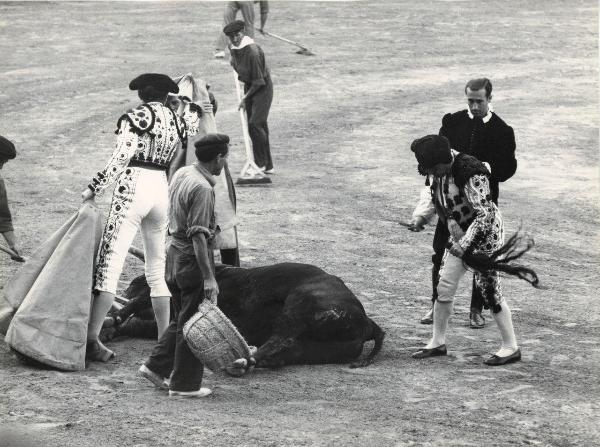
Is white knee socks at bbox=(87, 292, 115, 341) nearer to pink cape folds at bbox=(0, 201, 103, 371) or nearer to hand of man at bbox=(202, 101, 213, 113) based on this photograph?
pink cape folds at bbox=(0, 201, 103, 371)

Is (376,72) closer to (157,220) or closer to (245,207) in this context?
(245,207)

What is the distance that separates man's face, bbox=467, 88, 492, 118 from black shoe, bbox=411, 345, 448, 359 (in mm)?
1643

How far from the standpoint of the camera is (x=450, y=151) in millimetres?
7773

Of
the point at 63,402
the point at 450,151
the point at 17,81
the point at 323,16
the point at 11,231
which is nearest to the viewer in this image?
the point at 63,402

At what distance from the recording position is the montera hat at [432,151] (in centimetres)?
769

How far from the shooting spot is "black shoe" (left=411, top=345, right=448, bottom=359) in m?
8.11

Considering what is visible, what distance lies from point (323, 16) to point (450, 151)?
16.9 meters

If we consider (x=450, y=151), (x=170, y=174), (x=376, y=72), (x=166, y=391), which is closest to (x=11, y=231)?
(x=170, y=174)

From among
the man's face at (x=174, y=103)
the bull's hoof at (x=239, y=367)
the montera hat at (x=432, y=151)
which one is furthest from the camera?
the man's face at (x=174, y=103)

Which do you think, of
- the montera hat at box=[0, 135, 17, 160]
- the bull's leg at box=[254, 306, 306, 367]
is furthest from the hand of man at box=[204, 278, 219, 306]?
the montera hat at box=[0, 135, 17, 160]

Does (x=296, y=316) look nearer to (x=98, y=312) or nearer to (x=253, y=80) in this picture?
(x=98, y=312)

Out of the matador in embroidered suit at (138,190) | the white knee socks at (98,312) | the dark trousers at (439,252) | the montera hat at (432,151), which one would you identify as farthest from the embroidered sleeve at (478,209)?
the white knee socks at (98,312)

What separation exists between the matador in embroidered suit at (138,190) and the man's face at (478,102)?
78.9 inches

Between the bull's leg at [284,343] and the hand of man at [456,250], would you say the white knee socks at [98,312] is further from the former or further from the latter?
the hand of man at [456,250]
